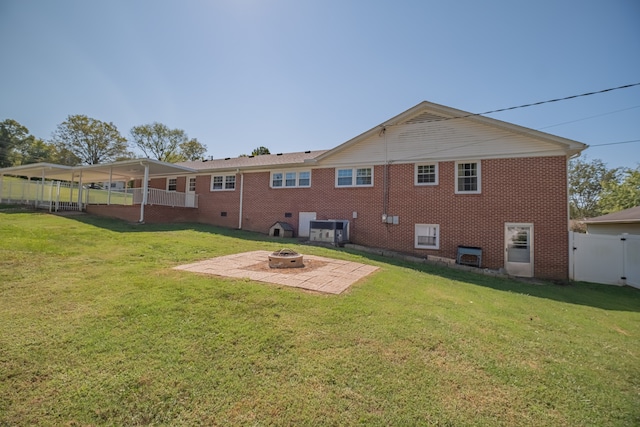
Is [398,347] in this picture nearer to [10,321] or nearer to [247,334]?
[247,334]

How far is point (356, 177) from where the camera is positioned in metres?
15.1

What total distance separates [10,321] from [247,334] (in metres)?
3.09

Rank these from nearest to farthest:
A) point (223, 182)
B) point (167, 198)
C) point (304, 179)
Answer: point (304, 179) < point (167, 198) < point (223, 182)

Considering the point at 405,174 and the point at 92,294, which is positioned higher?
the point at 405,174

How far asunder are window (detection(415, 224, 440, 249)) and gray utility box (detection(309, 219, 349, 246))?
3.48 metres

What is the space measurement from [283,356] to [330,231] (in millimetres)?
10681

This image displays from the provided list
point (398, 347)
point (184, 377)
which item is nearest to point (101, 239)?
point (184, 377)

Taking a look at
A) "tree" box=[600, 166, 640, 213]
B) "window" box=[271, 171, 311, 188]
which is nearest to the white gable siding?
"window" box=[271, 171, 311, 188]

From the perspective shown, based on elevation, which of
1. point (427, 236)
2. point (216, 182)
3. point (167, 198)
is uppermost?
point (216, 182)

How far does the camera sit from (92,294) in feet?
15.6

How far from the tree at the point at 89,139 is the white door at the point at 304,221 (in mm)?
36595

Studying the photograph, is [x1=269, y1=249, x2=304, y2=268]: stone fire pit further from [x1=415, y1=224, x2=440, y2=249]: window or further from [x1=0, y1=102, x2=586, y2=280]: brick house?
[x1=415, y1=224, x2=440, y2=249]: window

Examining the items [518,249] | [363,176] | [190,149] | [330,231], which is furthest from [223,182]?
[190,149]

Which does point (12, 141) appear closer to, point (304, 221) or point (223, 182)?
point (223, 182)
